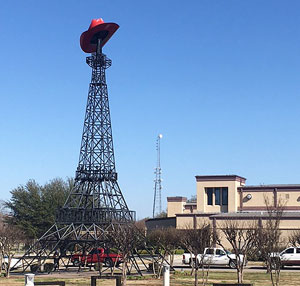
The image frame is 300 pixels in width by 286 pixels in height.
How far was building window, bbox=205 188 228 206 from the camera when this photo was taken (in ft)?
218

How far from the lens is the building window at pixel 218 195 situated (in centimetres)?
6638

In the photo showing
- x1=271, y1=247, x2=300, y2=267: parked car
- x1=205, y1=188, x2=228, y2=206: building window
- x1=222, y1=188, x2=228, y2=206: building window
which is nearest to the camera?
x1=271, y1=247, x2=300, y2=267: parked car

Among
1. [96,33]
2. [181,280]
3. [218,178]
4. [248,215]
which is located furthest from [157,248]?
[218,178]

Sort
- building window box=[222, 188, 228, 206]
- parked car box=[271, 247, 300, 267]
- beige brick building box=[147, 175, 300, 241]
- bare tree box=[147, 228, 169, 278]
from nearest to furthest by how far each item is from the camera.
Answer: bare tree box=[147, 228, 169, 278] < parked car box=[271, 247, 300, 267] < beige brick building box=[147, 175, 300, 241] < building window box=[222, 188, 228, 206]

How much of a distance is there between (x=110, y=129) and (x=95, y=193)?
191 inches

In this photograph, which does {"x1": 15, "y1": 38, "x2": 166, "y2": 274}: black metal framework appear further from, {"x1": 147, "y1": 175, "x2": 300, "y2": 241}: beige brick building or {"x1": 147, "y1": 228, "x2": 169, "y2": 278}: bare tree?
{"x1": 147, "y1": 175, "x2": 300, "y2": 241}: beige brick building

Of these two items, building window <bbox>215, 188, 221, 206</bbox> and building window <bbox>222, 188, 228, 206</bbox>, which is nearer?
building window <bbox>222, 188, 228, 206</bbox>

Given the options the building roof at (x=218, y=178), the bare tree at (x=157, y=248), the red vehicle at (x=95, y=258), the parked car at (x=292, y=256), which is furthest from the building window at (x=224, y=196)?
the red vehicle at (x=95, y=258)

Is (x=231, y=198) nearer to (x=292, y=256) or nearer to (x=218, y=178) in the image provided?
(x=218, y=178)

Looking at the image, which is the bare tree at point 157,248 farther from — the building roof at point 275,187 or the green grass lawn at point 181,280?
the building roof at point 275,187

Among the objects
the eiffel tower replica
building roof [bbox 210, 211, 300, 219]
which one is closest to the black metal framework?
the eiffel tower replica

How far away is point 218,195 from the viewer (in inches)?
2628

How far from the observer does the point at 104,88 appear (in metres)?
46.5

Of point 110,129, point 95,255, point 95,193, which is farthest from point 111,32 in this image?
point 95,255
